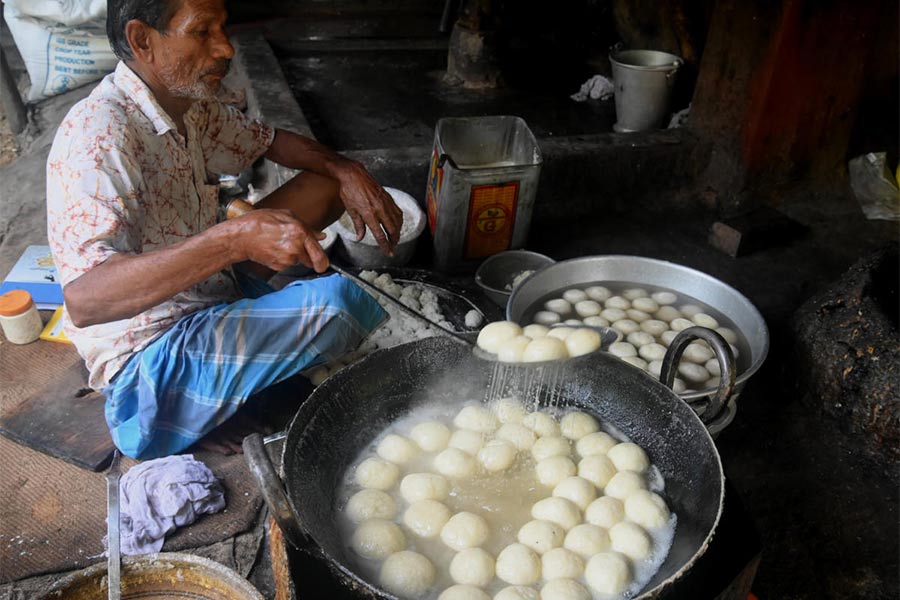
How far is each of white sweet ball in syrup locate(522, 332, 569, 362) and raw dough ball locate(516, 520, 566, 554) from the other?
441mm

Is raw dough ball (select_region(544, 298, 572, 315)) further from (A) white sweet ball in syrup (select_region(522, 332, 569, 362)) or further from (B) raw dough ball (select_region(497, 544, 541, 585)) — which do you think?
(B) raw dough ball (select_region(497, 544, 541, 585))

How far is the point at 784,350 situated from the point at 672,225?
143 cm

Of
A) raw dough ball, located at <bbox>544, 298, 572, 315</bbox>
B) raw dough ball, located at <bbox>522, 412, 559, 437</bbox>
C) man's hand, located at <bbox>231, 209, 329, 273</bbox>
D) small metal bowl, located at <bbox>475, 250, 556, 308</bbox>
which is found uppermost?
man's hand, located at <bbox>231, 209, 329, 273</bbox>

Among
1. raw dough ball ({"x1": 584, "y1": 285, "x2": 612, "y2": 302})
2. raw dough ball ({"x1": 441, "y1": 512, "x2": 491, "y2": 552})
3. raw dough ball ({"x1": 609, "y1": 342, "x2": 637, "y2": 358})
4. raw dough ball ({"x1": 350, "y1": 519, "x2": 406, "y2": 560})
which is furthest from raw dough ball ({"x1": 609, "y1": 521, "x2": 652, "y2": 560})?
raw dough ball ({"x1": 584, "y1": 285, "x2": 612, "y2": 302})

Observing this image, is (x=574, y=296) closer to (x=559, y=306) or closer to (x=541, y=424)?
(x=559, y=306)

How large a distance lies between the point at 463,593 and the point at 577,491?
0.49m

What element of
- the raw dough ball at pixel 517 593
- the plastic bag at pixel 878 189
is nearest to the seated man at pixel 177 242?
the raw dough ball at pixel 517 593

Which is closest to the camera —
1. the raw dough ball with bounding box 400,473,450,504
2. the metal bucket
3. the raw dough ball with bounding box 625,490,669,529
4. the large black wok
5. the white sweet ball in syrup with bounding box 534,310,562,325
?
A: the large black wok

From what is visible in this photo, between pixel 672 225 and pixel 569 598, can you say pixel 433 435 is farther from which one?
pixel 672 225

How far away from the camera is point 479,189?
11.5 feet

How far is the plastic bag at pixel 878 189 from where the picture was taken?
446 cm

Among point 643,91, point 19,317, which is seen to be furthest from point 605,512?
point 643,91

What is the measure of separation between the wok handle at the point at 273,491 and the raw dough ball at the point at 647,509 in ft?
2.95

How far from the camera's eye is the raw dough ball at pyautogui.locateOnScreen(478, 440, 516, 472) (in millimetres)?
2059
